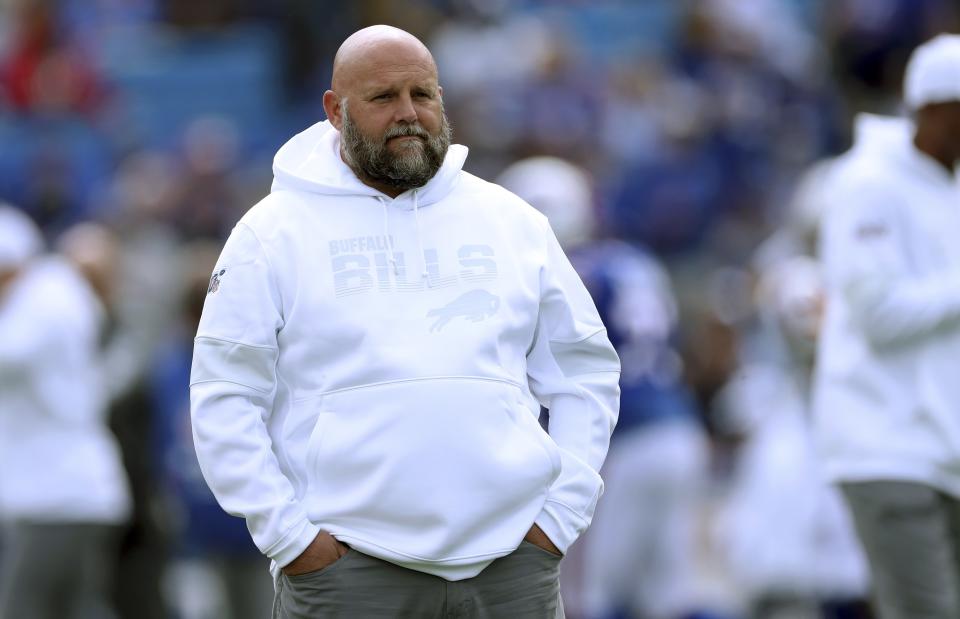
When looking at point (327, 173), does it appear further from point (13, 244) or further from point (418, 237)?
point (13, 244)

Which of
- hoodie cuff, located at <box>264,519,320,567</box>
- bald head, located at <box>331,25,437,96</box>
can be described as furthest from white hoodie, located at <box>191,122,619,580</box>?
bald head, located at <box>331,25,437,96</box>

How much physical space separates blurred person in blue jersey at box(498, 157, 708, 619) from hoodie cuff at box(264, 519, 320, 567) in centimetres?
459

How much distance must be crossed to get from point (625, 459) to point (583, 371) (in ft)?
15.2

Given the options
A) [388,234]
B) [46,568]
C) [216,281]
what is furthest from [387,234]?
[46,568]

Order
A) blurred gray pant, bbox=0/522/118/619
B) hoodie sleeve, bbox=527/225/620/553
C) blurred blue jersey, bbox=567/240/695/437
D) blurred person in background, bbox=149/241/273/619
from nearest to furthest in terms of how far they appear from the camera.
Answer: hoodie sleeve, bbox=527/225/620/553 < blurred gray pant, bbox=0/522/118/619 < blurred blue jersey, bbox=567/240/695/437 < blurred person in background, bbox=149/241/273/619

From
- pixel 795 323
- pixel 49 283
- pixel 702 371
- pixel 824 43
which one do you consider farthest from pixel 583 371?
pixel 824 43

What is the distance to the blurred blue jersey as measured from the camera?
8.37 m

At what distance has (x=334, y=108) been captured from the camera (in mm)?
4254

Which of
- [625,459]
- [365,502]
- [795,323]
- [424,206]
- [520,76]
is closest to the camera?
[365,502]

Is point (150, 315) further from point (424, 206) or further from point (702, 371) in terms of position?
point (424, 206)

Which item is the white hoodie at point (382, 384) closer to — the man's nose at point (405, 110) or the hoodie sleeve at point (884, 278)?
the man's nose at point (405, 110)

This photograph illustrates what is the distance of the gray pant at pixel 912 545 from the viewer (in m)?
5.45

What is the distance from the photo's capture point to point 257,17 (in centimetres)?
1567

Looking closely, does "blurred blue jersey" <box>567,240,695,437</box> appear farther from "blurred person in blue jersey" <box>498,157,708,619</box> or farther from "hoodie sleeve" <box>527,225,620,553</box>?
"hoodie sleeve" <box>527,225,620,553</box>
